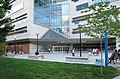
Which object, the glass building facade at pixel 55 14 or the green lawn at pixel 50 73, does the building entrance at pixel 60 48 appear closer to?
the glass building facade at pixel 55 14

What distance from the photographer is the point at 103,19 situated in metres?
13.7

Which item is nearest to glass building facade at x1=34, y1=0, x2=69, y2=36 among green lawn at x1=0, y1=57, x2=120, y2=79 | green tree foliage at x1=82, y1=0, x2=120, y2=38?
green lawn at x1=0, y1=57, x2=120, y2=79

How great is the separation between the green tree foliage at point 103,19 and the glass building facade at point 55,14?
5965cm

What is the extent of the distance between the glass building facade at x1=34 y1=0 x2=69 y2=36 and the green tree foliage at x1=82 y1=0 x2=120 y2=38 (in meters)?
59.6

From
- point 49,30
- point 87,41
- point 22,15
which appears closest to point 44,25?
point 49,30

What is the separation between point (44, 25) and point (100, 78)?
6269 cm

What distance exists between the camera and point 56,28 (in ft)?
262

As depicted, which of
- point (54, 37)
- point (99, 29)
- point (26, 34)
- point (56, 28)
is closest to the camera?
point (99, 29)

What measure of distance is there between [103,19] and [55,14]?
69.2 meters

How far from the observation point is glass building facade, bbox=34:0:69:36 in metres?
75.9

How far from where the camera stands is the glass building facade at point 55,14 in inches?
2987

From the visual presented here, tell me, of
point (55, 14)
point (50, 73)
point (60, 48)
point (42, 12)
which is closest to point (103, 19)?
point (50, 73)

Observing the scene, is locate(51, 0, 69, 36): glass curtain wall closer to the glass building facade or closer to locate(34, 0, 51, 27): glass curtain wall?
the glass building facade

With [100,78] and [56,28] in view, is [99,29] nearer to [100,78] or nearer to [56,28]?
[100,78]
